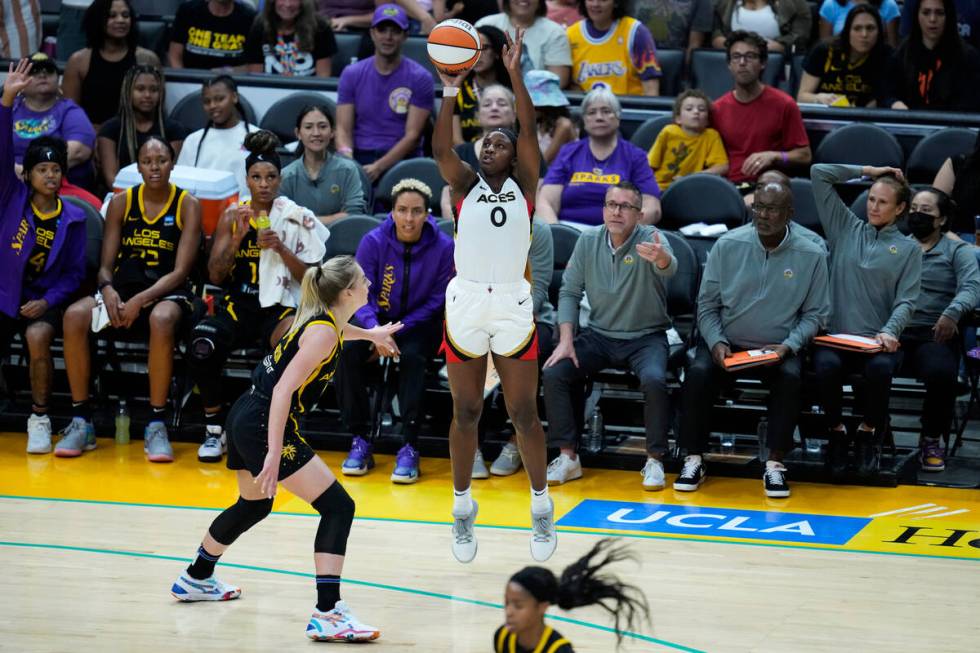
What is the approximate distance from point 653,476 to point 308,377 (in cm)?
303

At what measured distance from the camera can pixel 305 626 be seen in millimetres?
5516

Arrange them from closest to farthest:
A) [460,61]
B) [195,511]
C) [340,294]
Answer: [340,294] < [460,61] < [195,511]

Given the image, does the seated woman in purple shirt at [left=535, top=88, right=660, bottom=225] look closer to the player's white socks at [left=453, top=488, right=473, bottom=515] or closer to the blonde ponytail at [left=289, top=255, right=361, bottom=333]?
the player's white socks at [left=453, top=488, right=473, bottom=515]

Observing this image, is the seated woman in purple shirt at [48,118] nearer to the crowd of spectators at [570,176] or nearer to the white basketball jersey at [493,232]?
the crowd of spectators at [570,176]

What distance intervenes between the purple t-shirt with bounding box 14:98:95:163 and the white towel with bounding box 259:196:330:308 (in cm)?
209

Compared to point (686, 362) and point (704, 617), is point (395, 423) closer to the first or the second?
point (686, 362)

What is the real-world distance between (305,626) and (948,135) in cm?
584

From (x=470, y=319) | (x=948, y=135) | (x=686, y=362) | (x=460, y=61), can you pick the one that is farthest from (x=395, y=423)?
(x=948, y=135)

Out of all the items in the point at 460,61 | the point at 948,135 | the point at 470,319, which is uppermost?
the point at 460,61

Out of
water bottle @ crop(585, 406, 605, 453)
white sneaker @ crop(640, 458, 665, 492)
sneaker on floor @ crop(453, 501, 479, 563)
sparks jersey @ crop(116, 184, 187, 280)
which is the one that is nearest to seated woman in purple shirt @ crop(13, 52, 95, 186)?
sparks jersey @ crop(116, 184, 187, 280)

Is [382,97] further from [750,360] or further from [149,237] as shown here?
[750,360]

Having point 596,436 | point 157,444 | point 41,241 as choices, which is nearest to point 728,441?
point 596,436

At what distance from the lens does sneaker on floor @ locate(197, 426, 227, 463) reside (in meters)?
8.42

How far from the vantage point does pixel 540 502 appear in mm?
6414
